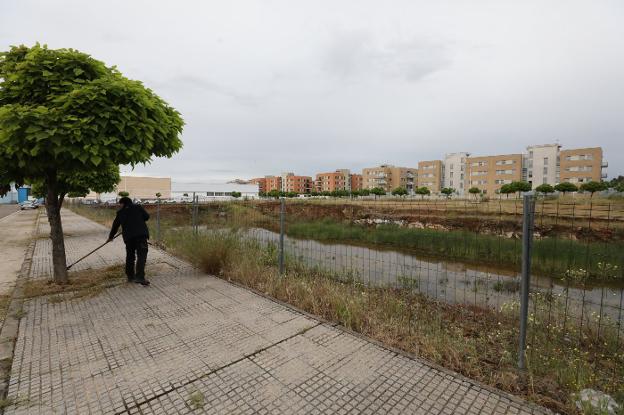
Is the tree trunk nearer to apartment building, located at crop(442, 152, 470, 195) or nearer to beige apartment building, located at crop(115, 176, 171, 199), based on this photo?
beige apartment building, located at crop(115, 176, 171, 199)

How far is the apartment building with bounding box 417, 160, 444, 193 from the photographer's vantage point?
258 feet

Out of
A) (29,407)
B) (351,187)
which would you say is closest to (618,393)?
(29,407)

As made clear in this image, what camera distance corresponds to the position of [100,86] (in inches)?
166

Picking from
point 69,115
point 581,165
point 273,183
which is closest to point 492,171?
→ point 581,165

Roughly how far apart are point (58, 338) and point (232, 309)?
1897mm

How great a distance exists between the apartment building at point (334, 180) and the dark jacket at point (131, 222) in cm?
9874

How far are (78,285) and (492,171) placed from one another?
7473 centimetres

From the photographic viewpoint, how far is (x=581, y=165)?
55.7 m

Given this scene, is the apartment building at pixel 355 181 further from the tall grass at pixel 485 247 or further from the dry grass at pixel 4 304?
the dry grass at pixel 4 304

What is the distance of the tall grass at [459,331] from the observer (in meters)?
2.64

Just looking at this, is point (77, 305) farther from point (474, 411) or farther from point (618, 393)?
point (618, 393)

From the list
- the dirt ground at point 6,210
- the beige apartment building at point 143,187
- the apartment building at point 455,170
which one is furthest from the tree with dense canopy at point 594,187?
the beige apartment building at point 143,187

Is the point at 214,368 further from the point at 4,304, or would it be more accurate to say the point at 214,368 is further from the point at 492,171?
the point at 492,171

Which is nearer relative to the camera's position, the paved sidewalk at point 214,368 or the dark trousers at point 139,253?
the paved sidewalk at point 214,368
